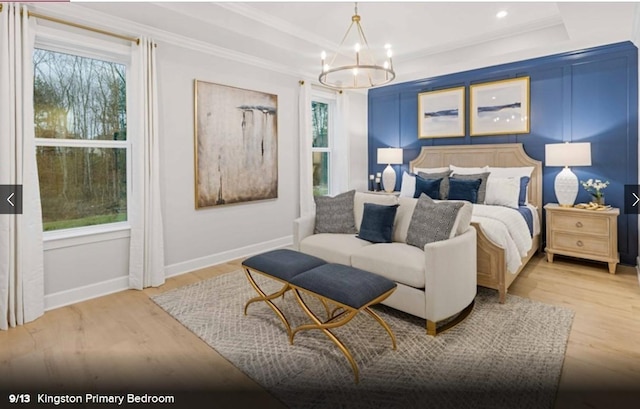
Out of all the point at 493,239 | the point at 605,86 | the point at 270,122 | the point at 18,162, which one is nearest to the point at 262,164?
the point at 270,122

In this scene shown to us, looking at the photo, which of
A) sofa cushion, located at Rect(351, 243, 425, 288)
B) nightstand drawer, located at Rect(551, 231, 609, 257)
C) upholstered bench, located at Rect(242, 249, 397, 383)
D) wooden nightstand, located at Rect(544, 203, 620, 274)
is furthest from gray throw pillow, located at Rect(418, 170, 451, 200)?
upholstered bench, located at Rect(242, 249, 397, 383)

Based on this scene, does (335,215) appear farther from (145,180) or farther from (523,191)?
(523,191)

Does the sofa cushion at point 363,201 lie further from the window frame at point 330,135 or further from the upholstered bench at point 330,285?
the window frame at point 330,135

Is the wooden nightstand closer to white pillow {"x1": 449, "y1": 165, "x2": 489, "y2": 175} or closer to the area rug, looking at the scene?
white pillow {"x1": 449, "y1": 165, "x2": 489, "y2": 175}

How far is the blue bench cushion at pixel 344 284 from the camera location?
2.07 m

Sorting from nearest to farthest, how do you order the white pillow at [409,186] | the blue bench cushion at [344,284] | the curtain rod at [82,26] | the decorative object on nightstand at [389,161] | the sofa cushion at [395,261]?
the blue bench cushion at [344,284], the sofa cushion at [395,261], the curtain rod at [82,26], the white pillow at [409,186], the decorative object on nightstand at [389,161]

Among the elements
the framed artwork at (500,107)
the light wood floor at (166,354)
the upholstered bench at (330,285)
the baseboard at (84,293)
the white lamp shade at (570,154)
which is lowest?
the light wood floor at (166,354)

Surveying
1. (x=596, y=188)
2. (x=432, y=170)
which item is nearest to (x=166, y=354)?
(x=432, y=170)

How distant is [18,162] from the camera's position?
2.74m

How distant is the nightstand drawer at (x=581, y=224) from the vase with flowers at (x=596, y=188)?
0.96ft

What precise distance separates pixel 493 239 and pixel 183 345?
2604 mm

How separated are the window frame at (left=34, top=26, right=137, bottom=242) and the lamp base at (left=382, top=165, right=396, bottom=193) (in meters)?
3.68

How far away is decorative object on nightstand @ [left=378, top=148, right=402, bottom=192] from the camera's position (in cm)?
568

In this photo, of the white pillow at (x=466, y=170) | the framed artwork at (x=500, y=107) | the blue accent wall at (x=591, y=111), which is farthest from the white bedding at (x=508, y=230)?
the framed artwork at (x=500, y=107)
